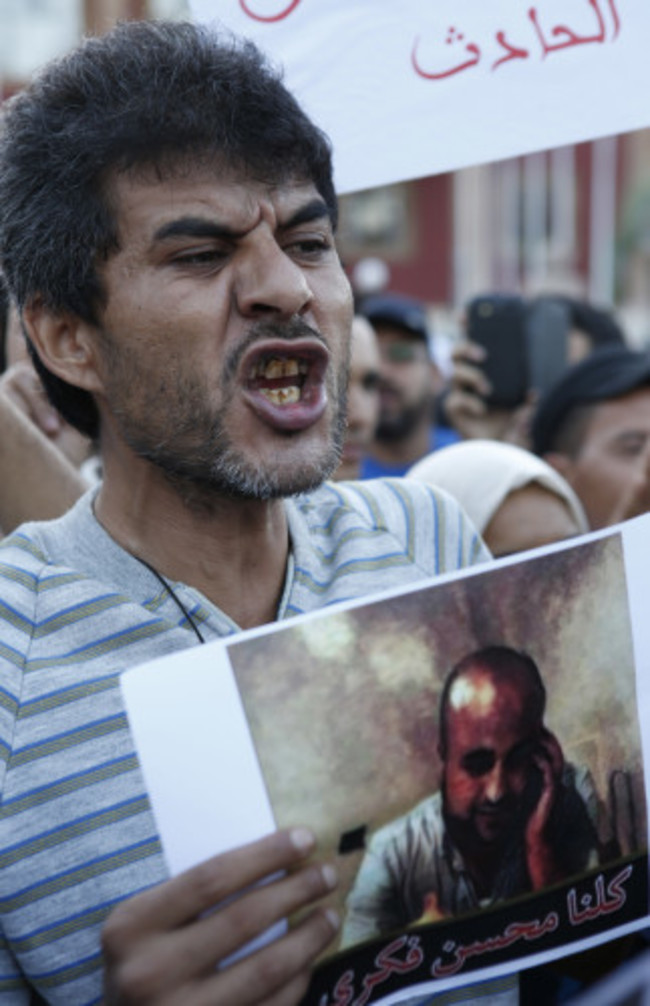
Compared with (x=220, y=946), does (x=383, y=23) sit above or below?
above

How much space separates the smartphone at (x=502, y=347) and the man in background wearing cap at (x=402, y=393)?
1.24 feet

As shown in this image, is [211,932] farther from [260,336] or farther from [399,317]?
[399,317]

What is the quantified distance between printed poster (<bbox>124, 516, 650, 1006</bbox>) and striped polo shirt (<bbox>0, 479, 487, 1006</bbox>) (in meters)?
0.26

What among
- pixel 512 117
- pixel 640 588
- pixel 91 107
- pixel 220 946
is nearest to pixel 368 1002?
pixel 220 946

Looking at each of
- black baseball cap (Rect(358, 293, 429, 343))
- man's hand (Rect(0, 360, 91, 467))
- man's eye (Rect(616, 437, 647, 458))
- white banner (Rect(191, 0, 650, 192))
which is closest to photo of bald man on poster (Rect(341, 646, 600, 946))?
white banner (Rect(191, 0, 650, 192))

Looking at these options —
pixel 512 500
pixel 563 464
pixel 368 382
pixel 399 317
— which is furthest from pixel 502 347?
pixel 512 500

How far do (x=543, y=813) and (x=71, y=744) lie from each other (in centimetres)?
50

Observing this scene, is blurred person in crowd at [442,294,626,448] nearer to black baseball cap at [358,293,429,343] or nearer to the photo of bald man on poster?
black baseball cap at [358,293,429,343]

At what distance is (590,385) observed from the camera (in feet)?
12.0

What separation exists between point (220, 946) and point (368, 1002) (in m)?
0.25

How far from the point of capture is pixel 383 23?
6.55ft

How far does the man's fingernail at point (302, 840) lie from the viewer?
123 centimetres

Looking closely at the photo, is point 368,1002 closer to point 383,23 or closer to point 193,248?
point 193,248

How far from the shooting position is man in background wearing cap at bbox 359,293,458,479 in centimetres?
502
